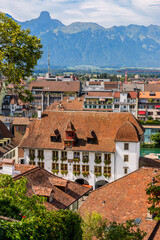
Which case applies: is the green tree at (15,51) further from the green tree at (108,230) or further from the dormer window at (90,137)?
the dormer window at (90,137)

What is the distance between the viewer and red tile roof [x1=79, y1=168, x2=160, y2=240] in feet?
91.1

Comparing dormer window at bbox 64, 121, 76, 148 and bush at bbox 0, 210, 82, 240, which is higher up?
bush at bbox 0, 210, 82, 240

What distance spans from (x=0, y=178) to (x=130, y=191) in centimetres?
1512

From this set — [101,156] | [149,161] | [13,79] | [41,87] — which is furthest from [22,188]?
[41,87]

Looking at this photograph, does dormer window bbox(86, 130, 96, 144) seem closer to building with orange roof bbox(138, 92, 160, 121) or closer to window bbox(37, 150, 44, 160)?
window bbox(37, 150, 44, 160)

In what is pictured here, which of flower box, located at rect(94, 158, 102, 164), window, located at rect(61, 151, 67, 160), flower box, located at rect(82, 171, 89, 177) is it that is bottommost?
flower box, located at rect(82, 171, 89, 177)

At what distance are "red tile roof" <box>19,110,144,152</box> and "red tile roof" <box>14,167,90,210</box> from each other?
18.6 meters

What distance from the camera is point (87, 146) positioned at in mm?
54250

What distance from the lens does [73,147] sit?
5453 cm

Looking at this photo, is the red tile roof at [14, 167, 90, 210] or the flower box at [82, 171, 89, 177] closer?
the red tile roof at [14, 167, 90, 210]

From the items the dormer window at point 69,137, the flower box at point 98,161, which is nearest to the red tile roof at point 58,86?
the dormer window at point 69,137

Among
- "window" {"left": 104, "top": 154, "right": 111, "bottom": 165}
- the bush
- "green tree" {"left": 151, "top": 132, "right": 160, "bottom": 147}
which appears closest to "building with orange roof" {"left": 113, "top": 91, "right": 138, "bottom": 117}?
"green tree" {"left": 151, "top": 132, "right": 160, "bottom": 147}

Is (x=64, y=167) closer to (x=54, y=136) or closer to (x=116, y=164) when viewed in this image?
(x=54, y=136)

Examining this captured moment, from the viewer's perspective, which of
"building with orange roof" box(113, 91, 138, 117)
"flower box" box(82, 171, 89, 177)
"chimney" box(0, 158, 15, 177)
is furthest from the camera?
"building with orange roof" box(113, 91, 138, 117)
